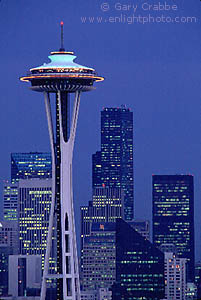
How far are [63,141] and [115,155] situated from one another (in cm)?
8669

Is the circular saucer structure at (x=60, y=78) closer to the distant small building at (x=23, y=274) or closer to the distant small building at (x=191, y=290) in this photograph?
the distant small building at (x=23, y=274)

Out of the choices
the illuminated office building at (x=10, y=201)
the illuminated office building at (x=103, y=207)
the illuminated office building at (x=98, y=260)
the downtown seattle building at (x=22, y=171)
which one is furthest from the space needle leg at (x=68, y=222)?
Answer: the downtown seattle building at (x=22, y=171)

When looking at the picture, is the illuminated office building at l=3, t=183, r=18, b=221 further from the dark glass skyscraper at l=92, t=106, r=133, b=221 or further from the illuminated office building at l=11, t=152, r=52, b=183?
the dark glass skyscraper at l=92, t=106, r=133, b=221

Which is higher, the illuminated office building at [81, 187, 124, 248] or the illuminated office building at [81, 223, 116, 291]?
the illuminated office building at [81, 187, 124, 248]

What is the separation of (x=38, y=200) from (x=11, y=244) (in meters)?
6.49

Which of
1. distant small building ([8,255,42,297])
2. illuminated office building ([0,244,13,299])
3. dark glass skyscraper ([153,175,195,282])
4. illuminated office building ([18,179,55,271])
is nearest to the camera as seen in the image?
illuminated office building ([0,244,13,299])

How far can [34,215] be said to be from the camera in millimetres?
164875

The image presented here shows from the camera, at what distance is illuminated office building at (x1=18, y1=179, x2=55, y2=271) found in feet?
525

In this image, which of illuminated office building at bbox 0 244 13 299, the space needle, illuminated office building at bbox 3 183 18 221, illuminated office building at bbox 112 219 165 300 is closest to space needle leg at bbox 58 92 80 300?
the space needle

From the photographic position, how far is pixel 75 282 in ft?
323

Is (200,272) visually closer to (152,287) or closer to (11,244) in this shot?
(152,287)

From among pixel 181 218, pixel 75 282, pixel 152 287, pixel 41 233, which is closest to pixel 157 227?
pixel 181 218

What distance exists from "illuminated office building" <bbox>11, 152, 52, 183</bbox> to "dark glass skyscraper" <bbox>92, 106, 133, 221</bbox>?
6557mm

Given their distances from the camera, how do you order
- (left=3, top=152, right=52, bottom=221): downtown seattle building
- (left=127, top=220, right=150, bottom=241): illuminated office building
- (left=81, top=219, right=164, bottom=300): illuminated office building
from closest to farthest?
1. (left=81, top=219, right=164, bottom=300): illuminated office building
2. (left=127, top=220, right=150, bottom=241): illuminated office building
3. (left=3, top=152, right=52, bottom=221): downtown seattle building
